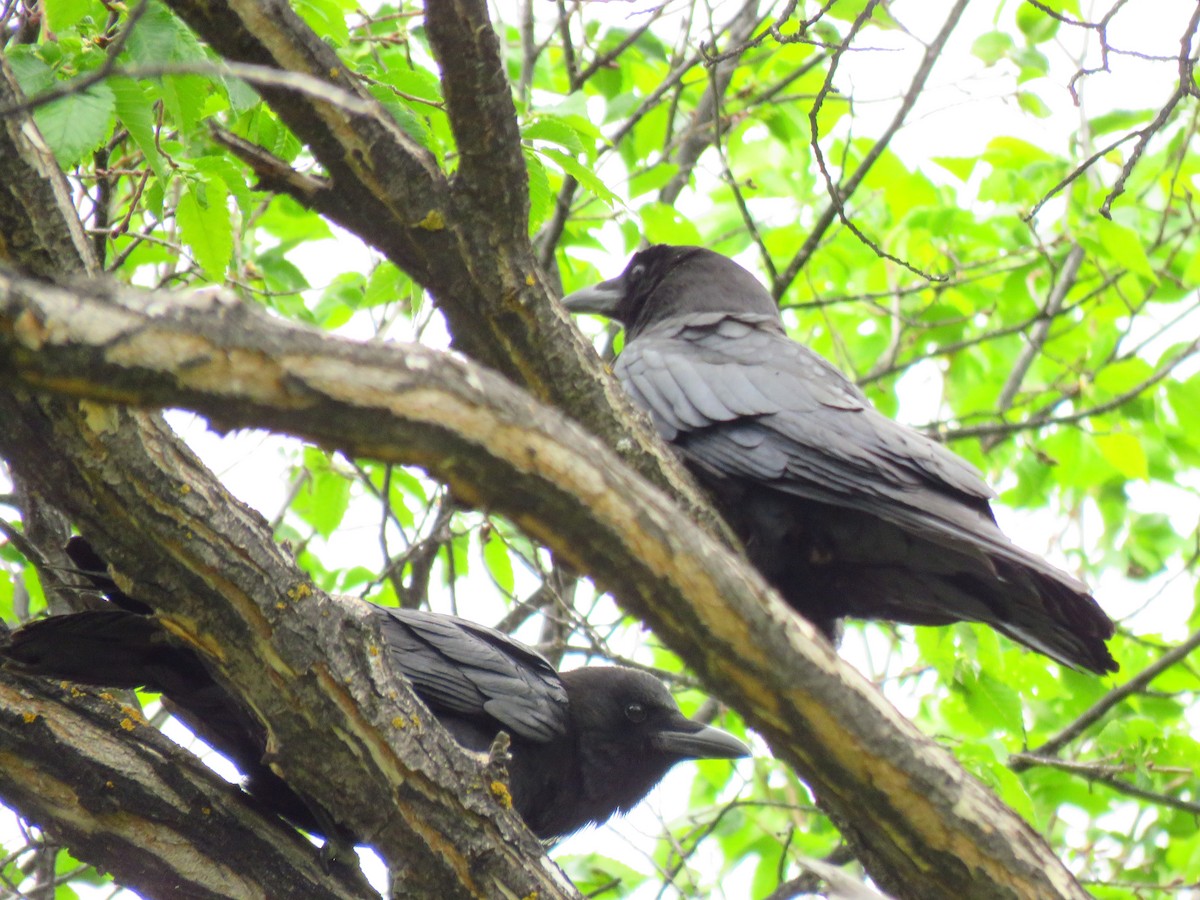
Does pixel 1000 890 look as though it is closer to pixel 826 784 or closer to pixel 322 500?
pixel 826 784

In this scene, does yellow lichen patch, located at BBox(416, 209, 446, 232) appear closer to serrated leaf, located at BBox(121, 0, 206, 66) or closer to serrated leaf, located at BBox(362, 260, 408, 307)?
serrated leaf, located at BBox(121, 0, 206, 66)

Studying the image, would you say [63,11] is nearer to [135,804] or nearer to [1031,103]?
[135,804]

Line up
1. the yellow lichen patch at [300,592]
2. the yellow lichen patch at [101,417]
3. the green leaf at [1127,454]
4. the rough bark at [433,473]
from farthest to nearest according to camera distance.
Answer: the green leaf at [1127,454], the yellow lichen patch at [300,592], the yellow lichen patch at [101,417], the rough bark at [433,473]

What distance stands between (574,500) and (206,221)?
6.53ft

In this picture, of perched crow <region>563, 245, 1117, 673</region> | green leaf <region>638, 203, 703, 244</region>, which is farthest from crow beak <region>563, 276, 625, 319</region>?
perched crow <region>563, 245, 1117, 673</region>

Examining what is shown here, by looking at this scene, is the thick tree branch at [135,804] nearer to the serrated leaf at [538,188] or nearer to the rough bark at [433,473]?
the rough bark at [433,473]

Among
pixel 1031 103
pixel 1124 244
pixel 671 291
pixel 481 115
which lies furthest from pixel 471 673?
pixel 1031 103

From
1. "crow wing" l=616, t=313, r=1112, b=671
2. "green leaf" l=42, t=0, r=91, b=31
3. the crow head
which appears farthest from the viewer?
the crow head

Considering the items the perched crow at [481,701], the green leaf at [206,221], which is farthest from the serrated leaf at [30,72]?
the perched crow at [481,701]

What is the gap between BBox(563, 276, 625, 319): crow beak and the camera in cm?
554

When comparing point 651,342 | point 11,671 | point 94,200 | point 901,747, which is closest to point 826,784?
point 901,747

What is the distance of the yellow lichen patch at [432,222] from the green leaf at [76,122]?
780 mm

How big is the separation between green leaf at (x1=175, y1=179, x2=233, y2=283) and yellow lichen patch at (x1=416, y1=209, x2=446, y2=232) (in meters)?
0.62

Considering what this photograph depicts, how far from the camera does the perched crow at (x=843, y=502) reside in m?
3.75
